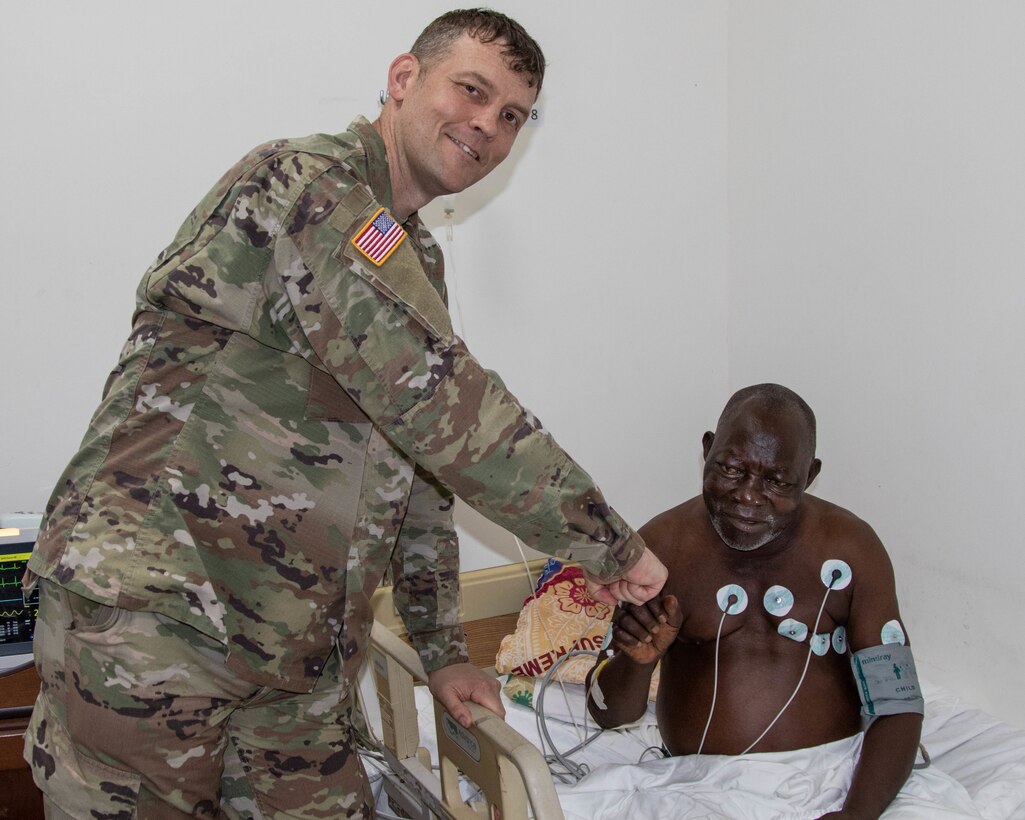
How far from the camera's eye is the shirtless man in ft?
7.18

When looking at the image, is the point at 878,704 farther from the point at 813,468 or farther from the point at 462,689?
the point at 462,689

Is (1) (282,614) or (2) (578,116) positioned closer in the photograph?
(1) (282,614)

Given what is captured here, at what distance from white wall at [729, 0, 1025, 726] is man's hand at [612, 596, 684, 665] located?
1173 millimetres

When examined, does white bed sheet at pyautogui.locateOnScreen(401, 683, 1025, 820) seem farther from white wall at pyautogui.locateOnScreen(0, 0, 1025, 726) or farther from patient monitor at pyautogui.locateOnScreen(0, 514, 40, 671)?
patient monitor at pyautogui.locateOnScreen(0, 514, 40, 671)

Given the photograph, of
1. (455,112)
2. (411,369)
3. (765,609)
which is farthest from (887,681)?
(455,112)

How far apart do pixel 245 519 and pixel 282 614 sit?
16cm

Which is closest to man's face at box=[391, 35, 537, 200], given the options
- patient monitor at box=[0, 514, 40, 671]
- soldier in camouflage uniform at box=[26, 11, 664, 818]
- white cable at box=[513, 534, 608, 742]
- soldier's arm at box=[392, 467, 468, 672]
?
soldier in camouflage uniform at box=[26, 11, 664, 818]

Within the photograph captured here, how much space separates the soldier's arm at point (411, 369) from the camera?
1302 millimetres

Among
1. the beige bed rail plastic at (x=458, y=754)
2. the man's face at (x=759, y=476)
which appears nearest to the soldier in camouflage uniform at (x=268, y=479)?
the beige bed rail plastic at (x=458, y=754)

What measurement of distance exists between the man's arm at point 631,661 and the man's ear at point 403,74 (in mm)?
1048

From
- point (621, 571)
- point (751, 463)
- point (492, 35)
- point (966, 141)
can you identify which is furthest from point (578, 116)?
point (621, 571)

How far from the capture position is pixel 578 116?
3.32 m

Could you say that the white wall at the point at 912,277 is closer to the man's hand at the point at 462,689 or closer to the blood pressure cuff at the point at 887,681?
the blood pressure cuff at the point at 887,681

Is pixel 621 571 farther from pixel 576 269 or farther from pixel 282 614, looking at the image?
pixel 576 269
